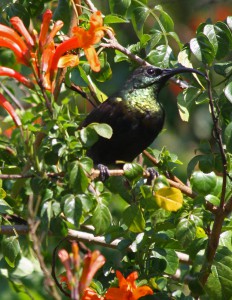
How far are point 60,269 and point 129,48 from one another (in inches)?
48.3

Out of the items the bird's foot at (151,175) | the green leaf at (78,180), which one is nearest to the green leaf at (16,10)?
the bird's foot at (151,175)

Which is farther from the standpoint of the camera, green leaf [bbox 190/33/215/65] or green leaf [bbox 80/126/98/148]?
green leaf [bbox 190/33/215/65]

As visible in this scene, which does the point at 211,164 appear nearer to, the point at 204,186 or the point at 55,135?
the point at 204,186

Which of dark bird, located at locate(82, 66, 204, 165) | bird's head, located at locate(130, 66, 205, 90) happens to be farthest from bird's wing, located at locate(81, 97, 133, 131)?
bird's head, located at locate(130, 66, 205, 90)

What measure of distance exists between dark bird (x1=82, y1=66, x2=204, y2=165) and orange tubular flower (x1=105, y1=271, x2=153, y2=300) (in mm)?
1186

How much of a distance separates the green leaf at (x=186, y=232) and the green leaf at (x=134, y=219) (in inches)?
5.2

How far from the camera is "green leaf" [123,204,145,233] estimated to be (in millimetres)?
2799

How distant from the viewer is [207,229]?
2963 millimetres

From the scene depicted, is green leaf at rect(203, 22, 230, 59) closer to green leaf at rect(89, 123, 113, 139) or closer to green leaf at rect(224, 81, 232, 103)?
green leaf at rect(224, 81, 232, 103)

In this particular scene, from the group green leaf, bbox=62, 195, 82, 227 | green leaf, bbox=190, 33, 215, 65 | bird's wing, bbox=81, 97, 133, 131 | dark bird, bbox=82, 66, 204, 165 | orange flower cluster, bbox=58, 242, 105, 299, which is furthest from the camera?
dark bird, bbox=82, 66, 204, 165

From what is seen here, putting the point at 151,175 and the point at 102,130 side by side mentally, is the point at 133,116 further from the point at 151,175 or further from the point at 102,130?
the point at 102,130

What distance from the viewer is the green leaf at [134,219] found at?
2.80 metres

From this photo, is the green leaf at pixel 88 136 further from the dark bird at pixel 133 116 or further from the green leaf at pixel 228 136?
the dark bird at pixel 133 116

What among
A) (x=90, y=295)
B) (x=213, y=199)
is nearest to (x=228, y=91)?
(x=213, y=199)
